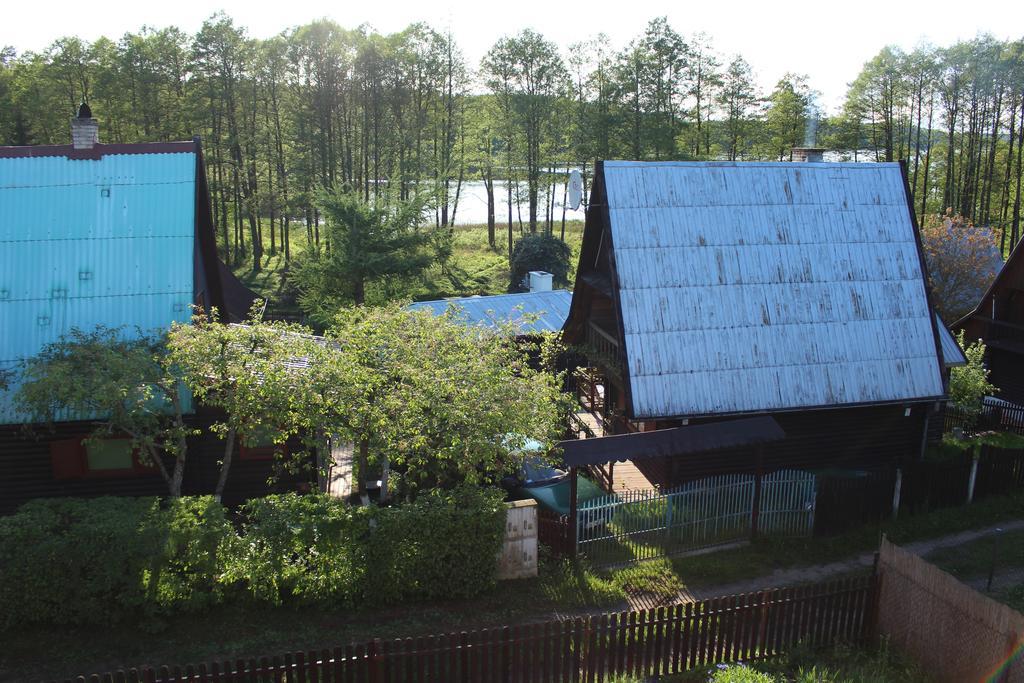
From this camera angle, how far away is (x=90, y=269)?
53.3ft

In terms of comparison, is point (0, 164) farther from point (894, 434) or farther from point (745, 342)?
point (894, 434)

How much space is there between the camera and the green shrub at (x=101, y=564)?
35.8 feet

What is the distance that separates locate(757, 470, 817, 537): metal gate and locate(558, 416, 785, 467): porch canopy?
102cm

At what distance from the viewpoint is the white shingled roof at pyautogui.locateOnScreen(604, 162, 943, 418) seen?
16.5 m

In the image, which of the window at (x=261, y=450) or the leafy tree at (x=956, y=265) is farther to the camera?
the leafy tree at (x=956, y=265)

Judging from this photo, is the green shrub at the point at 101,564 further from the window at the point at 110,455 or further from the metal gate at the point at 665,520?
the metal gate at the point at 665,520

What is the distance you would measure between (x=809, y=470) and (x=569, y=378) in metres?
9.30

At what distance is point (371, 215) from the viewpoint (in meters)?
30.0

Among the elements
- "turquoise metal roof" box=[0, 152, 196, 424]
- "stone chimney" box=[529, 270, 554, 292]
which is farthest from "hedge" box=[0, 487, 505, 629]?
"stone chimney" box=[529, 270, 554, 292]

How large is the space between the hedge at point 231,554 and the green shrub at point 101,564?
14 millimetres

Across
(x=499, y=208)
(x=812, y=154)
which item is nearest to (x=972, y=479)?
(x=812, y=154)

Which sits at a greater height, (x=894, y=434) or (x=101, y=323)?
(x=101, y=323)

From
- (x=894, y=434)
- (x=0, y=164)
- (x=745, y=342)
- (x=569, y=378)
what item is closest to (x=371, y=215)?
(x=569, y=378)

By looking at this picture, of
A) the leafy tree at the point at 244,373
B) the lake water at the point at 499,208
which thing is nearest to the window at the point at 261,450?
the leafy tree at the point at 244,373
